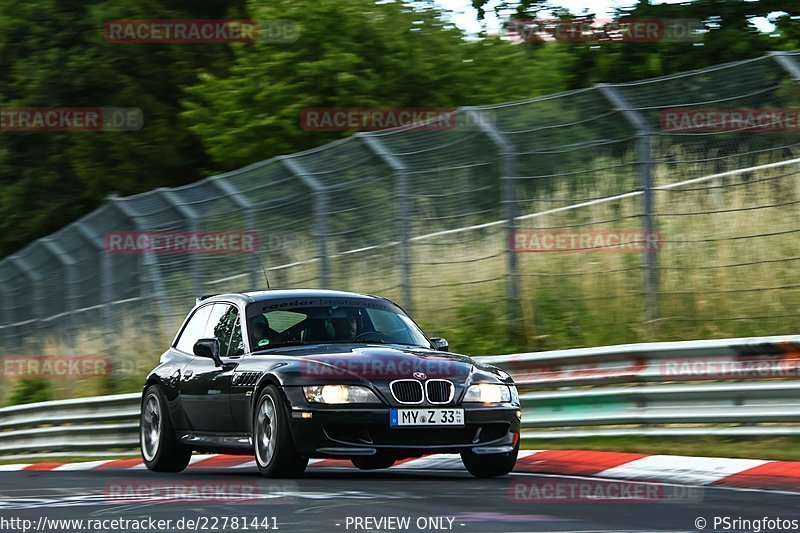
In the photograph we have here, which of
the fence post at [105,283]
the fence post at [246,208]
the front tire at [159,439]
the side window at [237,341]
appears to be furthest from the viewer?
the fence post at [105,283]

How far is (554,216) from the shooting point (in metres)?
14.4

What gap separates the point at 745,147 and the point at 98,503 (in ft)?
21.1

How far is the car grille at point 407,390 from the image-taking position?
32.6ft

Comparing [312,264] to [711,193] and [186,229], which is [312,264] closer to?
[186,229]

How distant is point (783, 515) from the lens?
7.20m

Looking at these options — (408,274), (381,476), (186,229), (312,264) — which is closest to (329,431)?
(381,476)

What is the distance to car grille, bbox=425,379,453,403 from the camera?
10.0 meters

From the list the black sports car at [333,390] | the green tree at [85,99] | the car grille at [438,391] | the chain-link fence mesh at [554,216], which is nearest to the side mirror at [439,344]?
the black sports car at [333,390]

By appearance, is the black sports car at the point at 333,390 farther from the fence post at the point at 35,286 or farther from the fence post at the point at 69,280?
the fence post at the point at 35,286

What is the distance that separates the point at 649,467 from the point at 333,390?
2139 mm

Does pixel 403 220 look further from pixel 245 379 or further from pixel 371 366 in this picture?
pixel 371 366

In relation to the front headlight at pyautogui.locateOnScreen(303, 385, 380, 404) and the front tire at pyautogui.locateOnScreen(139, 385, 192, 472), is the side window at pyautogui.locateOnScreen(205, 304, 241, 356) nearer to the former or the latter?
the front tire at pyautogui.locateOnScreen(139, 385, 192, 472)

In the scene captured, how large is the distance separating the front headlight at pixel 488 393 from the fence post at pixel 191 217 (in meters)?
9.37

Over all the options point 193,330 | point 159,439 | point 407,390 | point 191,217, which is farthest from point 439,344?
point 191,217
